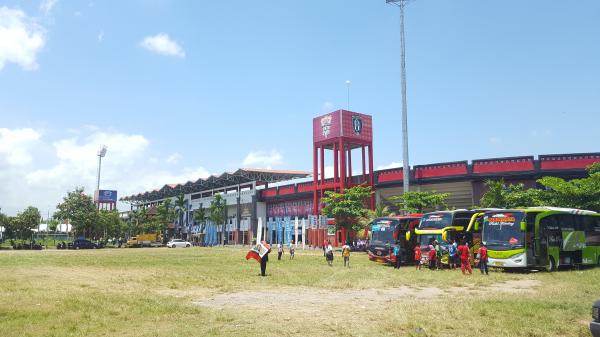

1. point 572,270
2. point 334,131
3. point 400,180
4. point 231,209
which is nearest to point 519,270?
point 572,270

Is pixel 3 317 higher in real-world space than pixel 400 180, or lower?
lower

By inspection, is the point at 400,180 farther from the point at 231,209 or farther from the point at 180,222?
the point at 180,222

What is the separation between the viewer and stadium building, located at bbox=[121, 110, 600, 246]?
168ft

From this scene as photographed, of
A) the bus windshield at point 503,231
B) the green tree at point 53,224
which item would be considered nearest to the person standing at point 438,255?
the bus windshield at point 503,231

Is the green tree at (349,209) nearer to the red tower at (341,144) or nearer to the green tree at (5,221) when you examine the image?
the red tower at (341,144)

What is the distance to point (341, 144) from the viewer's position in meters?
67.4

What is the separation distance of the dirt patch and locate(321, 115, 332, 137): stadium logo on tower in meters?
50.8

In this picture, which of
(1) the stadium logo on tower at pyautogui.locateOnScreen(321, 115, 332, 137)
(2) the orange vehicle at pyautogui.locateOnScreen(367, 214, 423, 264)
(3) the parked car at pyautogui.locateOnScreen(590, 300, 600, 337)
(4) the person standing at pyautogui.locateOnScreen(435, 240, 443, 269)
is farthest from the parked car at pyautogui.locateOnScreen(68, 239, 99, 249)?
(3) the parked car at pyautogui.locateOnScreen(590, 300, 600, 337)

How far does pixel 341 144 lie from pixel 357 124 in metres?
4.74

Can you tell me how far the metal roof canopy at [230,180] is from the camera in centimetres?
9062

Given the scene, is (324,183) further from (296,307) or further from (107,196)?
(107,196)

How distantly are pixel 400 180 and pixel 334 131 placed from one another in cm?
1253

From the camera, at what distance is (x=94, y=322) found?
1184 cm

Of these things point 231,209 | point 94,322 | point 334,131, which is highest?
point 334,131
